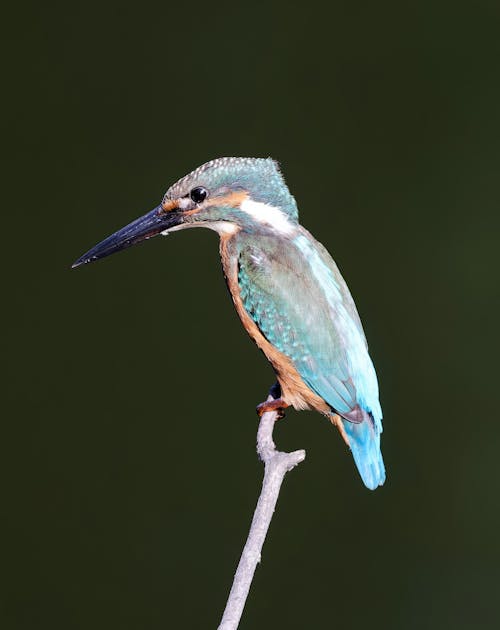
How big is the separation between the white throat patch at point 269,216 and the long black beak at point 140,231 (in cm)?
15

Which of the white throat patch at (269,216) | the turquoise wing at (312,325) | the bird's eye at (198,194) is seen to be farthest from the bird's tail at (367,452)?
the bird's eye at (198,194)

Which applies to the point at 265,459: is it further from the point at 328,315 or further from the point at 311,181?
the point at 311,181

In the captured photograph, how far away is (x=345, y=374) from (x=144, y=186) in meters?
1.67

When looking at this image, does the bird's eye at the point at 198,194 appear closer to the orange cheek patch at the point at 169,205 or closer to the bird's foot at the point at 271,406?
the orange cheek patch at the point at 169,205

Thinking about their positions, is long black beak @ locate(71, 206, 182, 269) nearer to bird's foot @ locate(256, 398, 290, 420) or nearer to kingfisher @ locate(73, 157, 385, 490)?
kingfisher @ locate(73, 157, 385, 490)

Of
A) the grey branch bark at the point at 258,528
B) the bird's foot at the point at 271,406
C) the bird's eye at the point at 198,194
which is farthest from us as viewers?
the bird's foot at the point at 271,406

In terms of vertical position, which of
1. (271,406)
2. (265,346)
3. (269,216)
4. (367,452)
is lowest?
(367,452)

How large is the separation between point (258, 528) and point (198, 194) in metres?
0.68

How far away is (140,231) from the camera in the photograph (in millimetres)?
2025

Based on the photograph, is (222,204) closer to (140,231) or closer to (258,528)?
(140,231)

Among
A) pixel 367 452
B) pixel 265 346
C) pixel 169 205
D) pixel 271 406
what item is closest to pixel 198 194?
pixel 169 205

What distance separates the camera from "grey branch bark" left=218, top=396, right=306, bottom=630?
1512 millimetres

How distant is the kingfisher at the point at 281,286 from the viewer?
6.57 ft

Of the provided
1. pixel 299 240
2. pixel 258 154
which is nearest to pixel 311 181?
pixel 258 154
